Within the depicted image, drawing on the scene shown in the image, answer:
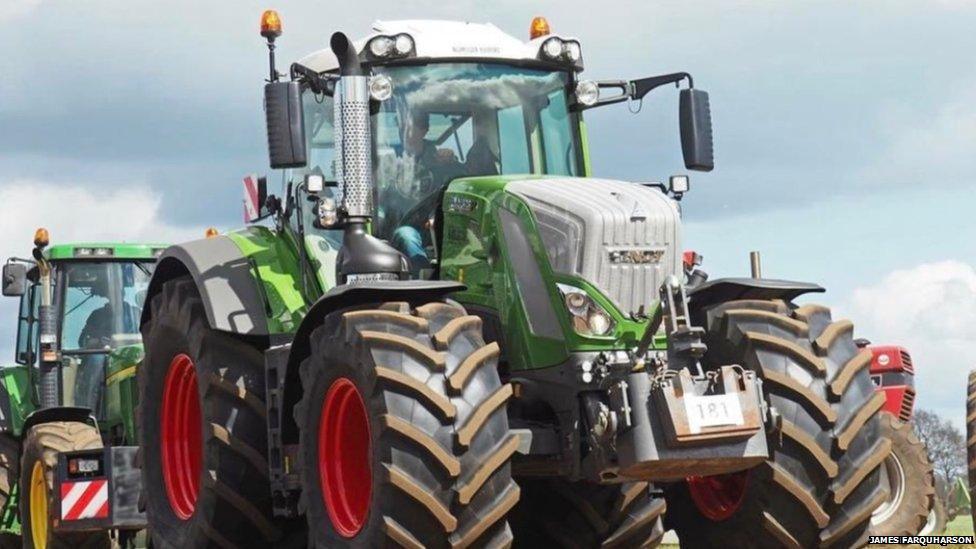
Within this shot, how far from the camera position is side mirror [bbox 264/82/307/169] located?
9.01m

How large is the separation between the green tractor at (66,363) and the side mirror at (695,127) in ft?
20.2

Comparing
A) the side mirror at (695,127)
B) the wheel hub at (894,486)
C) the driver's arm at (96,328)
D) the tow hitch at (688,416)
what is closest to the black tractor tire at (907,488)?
the wheel hub at (894,486)

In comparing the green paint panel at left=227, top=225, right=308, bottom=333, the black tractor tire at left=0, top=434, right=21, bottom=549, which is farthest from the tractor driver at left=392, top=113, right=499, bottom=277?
the black tractor tire at left=0, top=434, right=21, bottom=549

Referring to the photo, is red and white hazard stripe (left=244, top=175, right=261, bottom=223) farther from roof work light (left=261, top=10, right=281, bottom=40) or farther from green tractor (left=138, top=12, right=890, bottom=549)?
roof work light (left=261, top=10, right=281, bottom=40)

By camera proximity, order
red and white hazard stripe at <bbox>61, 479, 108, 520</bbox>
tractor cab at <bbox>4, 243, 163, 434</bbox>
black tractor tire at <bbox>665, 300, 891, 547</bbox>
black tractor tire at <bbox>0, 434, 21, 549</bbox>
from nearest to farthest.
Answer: black tractor tire at <bbox>665, 300, 891, 547</bbox> < red and white hazard stripe at <bbox>61, 479, 108, 520</bbox> < tractor cab at <bbox>4, 243, 163, 434</bbox> < black tractor tire at <bbox>0, 434, 21, 549</bbox>

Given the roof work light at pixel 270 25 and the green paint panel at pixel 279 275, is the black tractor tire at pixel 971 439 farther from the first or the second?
the roof work light at pixel 270 25

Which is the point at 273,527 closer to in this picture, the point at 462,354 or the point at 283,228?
the point at 283,228

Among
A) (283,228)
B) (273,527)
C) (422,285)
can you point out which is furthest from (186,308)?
(422,285)

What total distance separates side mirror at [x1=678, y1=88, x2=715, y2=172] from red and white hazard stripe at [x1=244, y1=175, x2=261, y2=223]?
2669 mm

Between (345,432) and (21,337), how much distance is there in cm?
826

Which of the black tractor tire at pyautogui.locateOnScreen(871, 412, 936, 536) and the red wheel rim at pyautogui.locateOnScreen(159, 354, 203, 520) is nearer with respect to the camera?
the red wheel rim at pyautogui.locateOnScreen(159, 354, 203, 520)

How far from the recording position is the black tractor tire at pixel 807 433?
863cm

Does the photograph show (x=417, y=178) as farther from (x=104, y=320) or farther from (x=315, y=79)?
(x=104, y=320)

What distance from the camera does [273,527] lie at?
10266 mm
